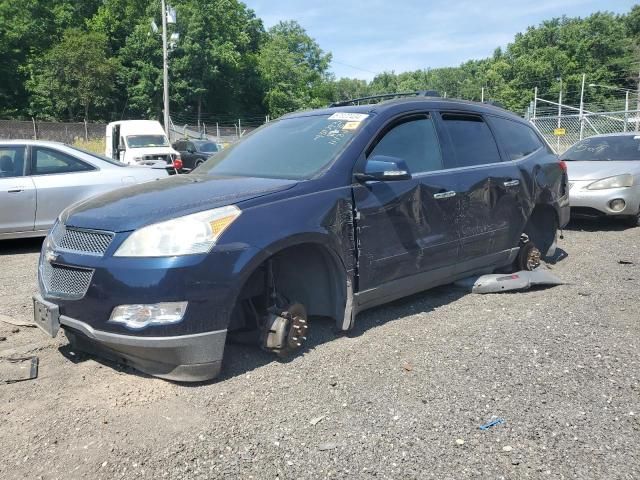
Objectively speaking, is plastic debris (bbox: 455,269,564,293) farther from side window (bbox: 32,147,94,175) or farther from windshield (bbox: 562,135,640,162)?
side window (bbox: 32,147,94,175)

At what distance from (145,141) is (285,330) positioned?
61.4 ft

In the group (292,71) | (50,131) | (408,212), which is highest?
(292,71)

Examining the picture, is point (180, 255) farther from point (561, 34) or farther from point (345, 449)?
point (561, 34)

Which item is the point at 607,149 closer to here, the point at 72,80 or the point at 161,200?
the point at 161,200

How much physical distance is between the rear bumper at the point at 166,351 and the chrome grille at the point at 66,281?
0.51 ft

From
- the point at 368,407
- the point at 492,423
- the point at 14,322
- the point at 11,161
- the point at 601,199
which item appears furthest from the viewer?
the point at 601,199

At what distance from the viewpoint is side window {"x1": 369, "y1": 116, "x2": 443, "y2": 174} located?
4.39m

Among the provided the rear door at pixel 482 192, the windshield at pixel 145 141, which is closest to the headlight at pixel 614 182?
the rear door at pixel 482 192

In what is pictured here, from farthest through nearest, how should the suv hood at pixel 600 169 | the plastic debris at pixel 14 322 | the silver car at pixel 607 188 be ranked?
1. the suv hood at pixel 600 169
2. the silver car at pixel 607 188
3. the plastic debris at pixel 14 322

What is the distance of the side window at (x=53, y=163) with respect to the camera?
302 inches

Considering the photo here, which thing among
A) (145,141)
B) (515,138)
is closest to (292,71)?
(145,141)

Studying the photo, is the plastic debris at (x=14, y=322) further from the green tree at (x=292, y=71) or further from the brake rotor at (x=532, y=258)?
the green tree at (x=292, y=71)

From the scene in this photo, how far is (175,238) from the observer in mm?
3178

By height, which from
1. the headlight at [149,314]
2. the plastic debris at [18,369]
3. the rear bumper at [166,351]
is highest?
the headlight at [149,314]
